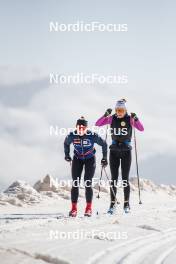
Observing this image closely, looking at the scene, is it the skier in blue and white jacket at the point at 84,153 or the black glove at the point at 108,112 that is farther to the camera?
the black glove at the point at 108,112

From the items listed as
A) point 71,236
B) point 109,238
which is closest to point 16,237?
point 71,236

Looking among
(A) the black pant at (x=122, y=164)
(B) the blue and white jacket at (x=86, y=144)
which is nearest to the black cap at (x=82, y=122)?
(B) the blue and white jacket at (x=86, y=144)

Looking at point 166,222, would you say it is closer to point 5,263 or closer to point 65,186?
point 5,263

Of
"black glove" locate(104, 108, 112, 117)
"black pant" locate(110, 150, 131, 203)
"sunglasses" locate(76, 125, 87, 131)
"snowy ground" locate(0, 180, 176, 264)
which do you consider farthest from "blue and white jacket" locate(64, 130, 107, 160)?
"snowy ground" locate(0, 180, 176, 264)

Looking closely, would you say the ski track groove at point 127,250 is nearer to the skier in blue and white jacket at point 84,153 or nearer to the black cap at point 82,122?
the skier in blue and white jacket at point 84,153

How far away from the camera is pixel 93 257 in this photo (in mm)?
5383

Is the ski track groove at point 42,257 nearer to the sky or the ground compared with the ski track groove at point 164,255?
nearer to the sky

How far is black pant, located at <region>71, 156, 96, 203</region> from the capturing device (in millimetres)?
11273

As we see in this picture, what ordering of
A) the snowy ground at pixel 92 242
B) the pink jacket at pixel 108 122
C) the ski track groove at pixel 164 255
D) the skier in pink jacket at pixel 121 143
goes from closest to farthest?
the snowy ground at pixel 92 242, the ski track groove at pixel 164 255, the skier in pink jacket at pixel 121 143, the pink jacket at pixel 108 122

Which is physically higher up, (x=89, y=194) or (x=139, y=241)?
(x=89, y=194)

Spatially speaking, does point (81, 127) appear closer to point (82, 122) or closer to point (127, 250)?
point (82, 122)

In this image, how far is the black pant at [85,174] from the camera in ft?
37.0

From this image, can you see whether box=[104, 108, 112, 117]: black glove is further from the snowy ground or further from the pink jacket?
the snowy ground

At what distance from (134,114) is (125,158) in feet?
3.60
